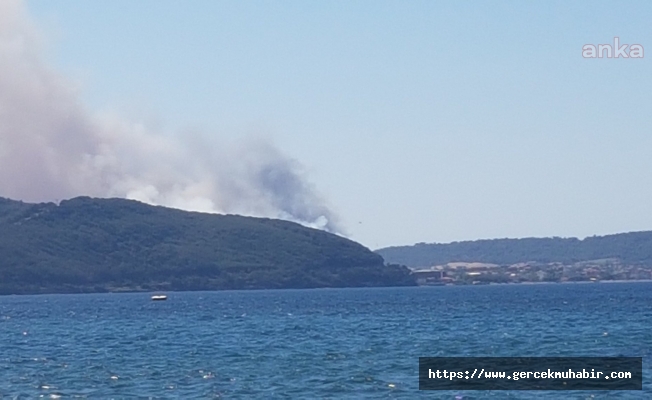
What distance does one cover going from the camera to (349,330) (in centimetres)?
11406

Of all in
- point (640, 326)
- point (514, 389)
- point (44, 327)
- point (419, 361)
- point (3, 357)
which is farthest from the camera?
point (44, 327)

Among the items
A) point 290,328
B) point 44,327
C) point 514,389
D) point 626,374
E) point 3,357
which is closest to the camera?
point 514,389

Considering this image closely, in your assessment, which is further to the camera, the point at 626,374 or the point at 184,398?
the point at 626,374

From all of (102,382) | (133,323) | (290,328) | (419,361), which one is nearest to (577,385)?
(419,361)

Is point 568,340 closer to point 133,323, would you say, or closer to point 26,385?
point 26,385

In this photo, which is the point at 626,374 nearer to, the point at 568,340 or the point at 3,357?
the point at 568,340

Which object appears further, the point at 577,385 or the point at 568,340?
the point at 568,340

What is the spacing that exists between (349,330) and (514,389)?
184ft

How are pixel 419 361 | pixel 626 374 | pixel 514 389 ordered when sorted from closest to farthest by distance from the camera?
pixel 514 389 < pixel 626 374 < pixel 419 361

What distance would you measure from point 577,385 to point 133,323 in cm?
9101

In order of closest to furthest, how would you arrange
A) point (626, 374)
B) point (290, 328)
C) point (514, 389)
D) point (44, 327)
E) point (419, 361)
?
point (514, 389) < point (626, 374) < point (419, 361) < point (290, 328) < point (44, 327)

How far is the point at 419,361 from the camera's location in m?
74.9

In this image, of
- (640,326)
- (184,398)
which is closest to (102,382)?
(184,398)

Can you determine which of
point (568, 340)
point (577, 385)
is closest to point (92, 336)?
point (568, 340)
